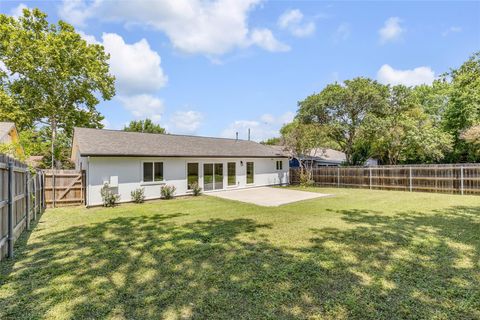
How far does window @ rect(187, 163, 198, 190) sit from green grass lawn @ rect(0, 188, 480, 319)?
6760 millimetres

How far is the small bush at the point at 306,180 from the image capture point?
63.1 feet

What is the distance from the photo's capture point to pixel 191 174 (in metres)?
15.0

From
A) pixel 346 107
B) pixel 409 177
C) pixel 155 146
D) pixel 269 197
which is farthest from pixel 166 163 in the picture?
pixel 346 107

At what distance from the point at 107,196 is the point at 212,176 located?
6.31m

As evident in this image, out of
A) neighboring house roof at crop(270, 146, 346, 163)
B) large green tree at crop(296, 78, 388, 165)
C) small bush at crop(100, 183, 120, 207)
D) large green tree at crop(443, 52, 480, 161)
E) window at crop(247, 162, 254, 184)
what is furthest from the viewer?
neighboring house roof at crop(270, 146, 346, 163)

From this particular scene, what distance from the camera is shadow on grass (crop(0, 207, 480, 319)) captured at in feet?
10.3

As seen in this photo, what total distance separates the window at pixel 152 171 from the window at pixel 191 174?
169 centimetres

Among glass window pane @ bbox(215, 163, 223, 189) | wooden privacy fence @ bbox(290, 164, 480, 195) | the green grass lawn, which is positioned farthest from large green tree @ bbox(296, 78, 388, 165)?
the green grass lawn

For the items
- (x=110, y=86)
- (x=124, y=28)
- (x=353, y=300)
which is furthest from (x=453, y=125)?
(x=110, y=86)

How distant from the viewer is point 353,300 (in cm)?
328

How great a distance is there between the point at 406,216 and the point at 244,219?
538cm

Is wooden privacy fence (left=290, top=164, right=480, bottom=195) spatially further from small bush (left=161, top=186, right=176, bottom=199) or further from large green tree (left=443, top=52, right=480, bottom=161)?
small bush (left=161, top=186, right=176, bottom=199)

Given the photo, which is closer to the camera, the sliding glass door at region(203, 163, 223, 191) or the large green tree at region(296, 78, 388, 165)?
the sliding glass door at region(203, 163, 223, 191)

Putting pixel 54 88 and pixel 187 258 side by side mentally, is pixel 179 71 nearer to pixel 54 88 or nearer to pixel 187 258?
pixel 54 88
